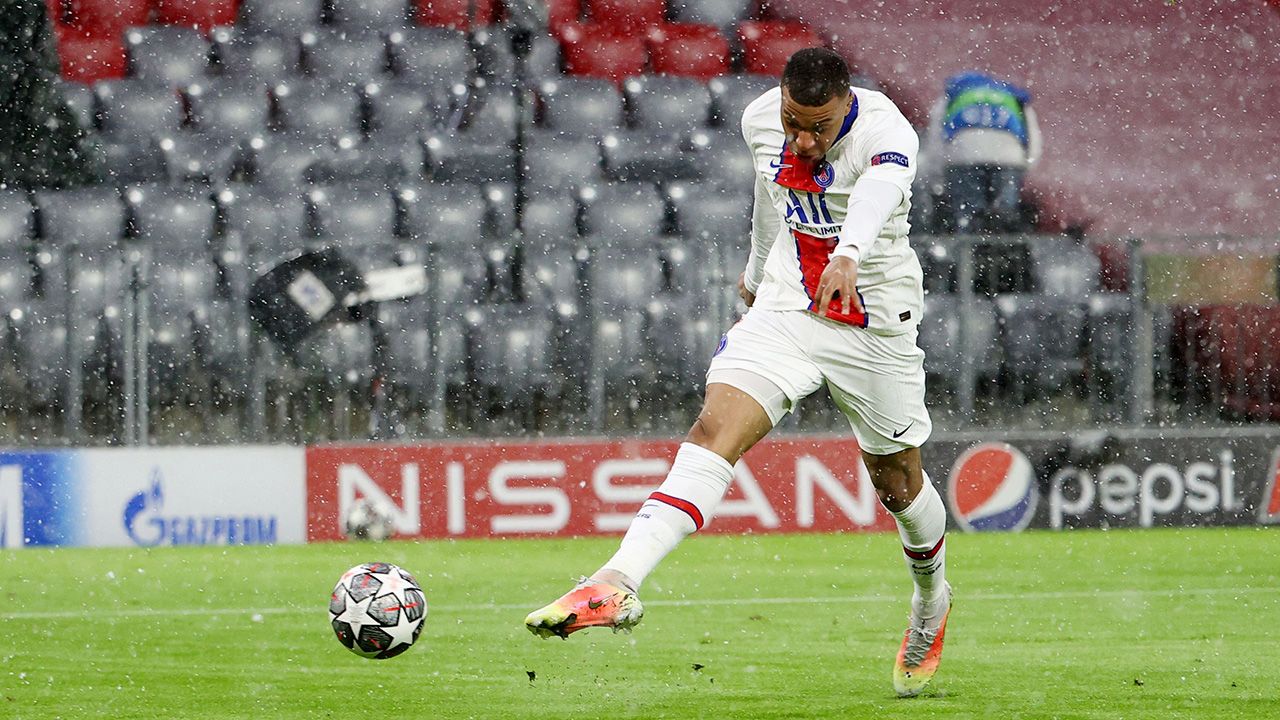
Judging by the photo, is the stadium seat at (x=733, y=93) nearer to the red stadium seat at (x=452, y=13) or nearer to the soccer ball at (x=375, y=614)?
the red stadium seat at (x=452, y=13)

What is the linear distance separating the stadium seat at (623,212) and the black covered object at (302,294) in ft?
10.5

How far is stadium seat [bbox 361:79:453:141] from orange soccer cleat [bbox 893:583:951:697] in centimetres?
1031

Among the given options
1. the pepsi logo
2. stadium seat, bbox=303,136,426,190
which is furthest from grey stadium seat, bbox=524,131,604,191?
the pepsi logo

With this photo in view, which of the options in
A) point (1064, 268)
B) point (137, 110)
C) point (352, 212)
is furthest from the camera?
point (137, 110)

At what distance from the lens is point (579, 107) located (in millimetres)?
15477

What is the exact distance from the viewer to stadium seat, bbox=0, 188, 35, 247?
13117 millimetres

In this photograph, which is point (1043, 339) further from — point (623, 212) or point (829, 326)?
point (829, 326)

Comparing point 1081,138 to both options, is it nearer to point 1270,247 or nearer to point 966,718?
point 1270,247

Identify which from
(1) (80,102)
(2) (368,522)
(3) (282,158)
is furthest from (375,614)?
(1) (80,102)

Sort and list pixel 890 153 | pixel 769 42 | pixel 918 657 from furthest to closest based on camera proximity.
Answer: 1. pixel 769 42
2. pixel 918 657
3. pixel 890 153

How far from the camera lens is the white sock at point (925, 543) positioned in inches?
204

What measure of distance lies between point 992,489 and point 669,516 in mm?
7488

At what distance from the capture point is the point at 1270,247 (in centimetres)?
1146

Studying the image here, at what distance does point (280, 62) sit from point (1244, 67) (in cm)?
909
